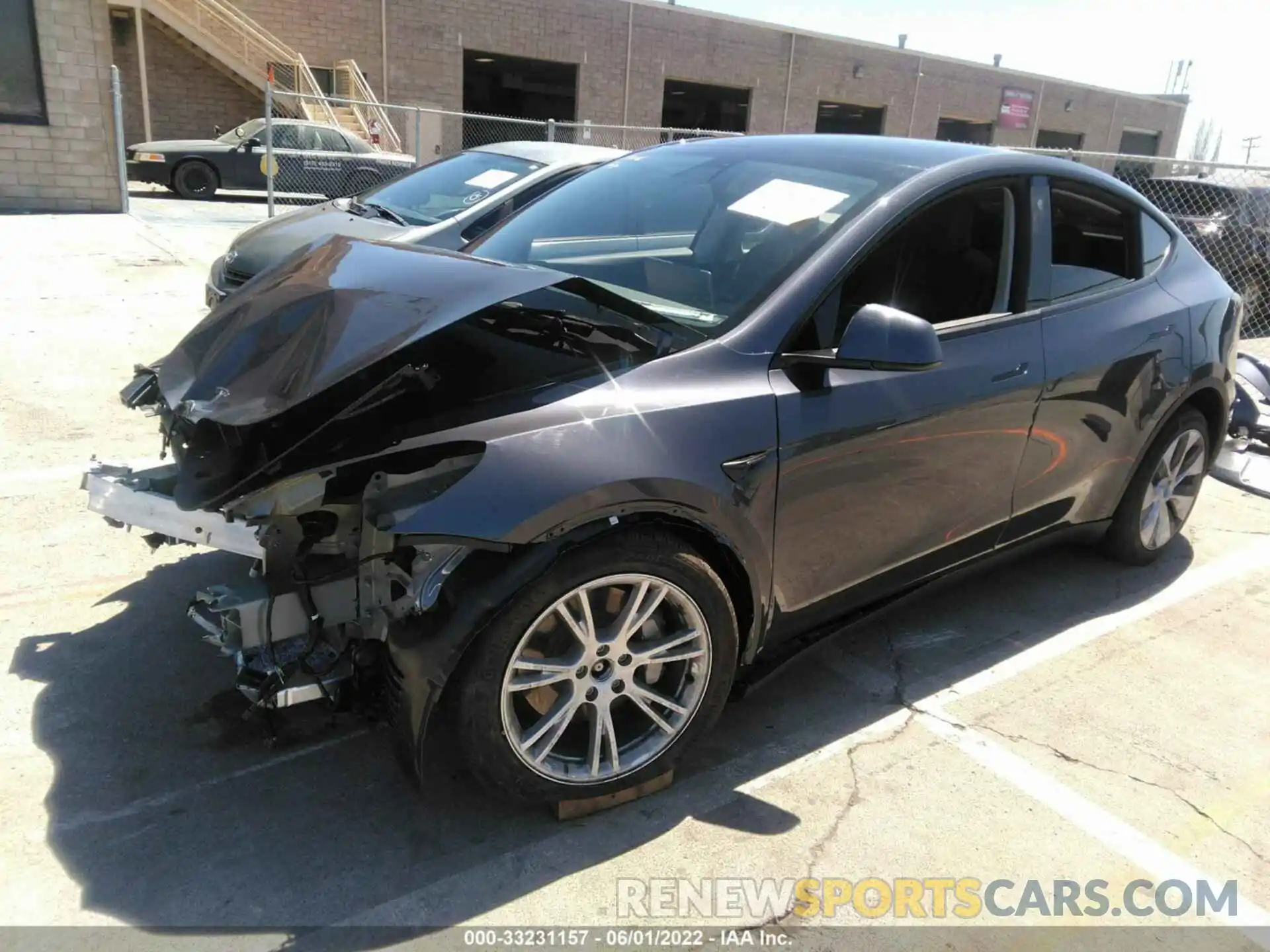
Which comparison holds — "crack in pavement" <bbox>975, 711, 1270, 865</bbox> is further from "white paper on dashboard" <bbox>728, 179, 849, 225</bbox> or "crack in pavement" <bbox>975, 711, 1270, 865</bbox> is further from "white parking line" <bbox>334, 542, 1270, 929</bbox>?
"white paper on dashboard" <bbox>728, 179, 849, 225</bbox>

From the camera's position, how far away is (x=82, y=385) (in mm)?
6098

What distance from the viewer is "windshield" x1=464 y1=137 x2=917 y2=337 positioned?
9.80 feet

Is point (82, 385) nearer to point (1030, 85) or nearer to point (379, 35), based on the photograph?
point (379, 35)

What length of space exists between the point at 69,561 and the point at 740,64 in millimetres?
33289

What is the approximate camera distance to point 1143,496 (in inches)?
167

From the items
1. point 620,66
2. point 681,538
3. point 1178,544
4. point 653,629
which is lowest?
point 1178,544

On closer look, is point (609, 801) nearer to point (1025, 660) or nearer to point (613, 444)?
point (613, 444)

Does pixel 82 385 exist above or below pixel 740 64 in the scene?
below

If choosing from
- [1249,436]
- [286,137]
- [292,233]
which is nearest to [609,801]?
[1249,436]

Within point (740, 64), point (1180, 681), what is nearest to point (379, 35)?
point (740, 64)

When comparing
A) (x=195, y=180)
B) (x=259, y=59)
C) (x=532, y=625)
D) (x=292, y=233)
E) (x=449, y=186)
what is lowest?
(x=195, y=180)

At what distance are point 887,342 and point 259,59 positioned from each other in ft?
83.6

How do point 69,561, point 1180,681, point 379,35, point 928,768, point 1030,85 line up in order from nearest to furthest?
1. point 928,768
2. point 1180,681
3. point 69,561
4. point 379,35
5. point 1030,85

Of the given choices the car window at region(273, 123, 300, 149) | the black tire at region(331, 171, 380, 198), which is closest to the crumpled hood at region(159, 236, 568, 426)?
the black tire at region(331, 171, 380, 198)
